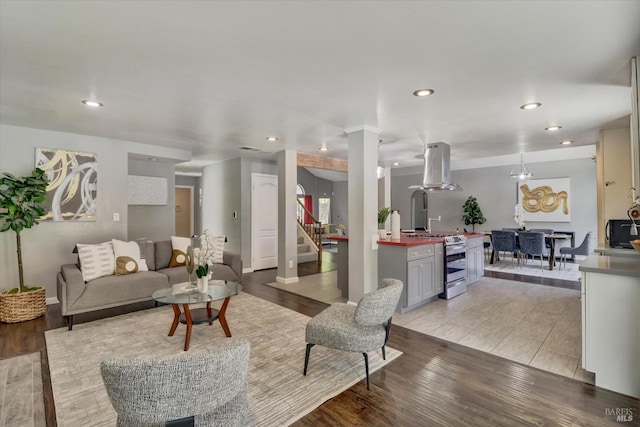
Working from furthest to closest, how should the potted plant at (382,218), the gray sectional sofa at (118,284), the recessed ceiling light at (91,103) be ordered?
the potted plant at (382,218)
the gray sectional sofa at (118,284)
the recessed ceiling light at (91,103)

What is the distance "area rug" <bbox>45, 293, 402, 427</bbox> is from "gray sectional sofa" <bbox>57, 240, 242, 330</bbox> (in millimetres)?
243

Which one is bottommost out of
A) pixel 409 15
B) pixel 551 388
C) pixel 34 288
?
pixel 551 388

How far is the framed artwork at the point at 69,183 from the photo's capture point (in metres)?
4.36

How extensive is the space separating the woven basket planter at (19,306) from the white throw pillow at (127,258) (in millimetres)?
1017

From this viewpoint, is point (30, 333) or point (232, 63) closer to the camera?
point (232, 63)

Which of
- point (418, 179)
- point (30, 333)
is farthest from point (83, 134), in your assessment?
point (418, 179)

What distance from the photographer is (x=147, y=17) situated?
70.0 inches

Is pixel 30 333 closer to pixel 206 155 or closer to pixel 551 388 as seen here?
pixel 206 155

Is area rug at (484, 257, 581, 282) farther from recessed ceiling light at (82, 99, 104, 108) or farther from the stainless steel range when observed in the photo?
recessed ceiling light at (82, 99, 104, 108)

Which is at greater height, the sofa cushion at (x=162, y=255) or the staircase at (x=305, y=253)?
the sofa cushion at (x=162, y=255)

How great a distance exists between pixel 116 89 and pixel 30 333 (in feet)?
9.37

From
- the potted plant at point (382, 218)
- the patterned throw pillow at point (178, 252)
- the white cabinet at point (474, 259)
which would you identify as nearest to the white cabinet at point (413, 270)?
the potted plant at point (382, 218)

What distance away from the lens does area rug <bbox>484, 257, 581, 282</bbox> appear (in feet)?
20.5

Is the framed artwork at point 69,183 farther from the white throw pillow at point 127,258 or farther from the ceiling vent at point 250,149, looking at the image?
the ceiling vent at point 250,149
